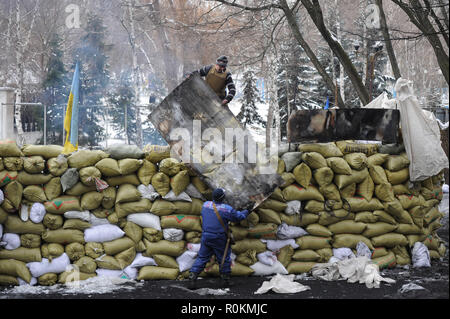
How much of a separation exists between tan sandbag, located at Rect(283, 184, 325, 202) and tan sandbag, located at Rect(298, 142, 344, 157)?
53 cm

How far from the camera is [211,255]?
5586 millimetres

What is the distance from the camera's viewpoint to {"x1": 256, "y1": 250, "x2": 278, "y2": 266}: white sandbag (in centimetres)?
597

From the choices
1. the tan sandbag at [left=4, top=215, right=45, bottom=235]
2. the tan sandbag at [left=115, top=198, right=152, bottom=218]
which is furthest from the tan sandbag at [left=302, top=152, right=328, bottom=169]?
the tan sandbag at [left=4, top=215, right=45, bottom=235]

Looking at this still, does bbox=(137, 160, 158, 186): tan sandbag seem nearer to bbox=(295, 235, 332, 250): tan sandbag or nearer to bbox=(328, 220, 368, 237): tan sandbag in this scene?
bbox=(295, 235, 332, 250): tan sandbag

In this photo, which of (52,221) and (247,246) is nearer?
(52,221)

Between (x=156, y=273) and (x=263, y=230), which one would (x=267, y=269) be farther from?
(x=156, y=273)

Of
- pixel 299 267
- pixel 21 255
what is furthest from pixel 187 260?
pixel 21 255

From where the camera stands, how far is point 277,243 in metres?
6.11

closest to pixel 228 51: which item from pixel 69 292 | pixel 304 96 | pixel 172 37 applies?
pixel 172 37

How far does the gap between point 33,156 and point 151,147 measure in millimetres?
1491

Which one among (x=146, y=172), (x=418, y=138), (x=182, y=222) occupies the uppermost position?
(x=418, y=138)

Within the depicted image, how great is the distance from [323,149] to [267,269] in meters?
1.84

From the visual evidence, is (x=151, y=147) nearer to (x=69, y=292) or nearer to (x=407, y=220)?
(x=69, y=292)

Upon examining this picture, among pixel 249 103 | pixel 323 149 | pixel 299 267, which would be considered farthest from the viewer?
pixel 249 103
